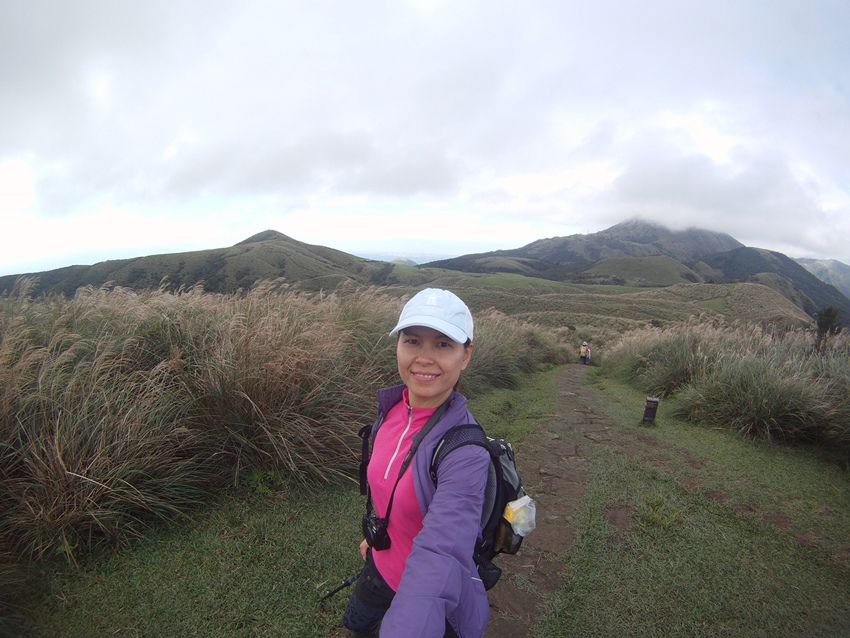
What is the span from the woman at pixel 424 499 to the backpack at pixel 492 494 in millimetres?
35

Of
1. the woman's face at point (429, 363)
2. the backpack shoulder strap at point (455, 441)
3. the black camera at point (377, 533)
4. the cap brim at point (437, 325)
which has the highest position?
the cap brim at point (437, 325)

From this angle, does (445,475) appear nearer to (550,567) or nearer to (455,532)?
(455,532)

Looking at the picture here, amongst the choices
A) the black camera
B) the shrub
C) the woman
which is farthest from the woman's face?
the shrub

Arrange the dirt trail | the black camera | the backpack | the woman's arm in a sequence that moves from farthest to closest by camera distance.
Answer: the dirt trail → the black camera → the backpack → the woman's arm

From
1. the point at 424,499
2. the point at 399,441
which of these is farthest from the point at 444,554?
the point at 399,441

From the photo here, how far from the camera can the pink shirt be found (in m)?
1.47

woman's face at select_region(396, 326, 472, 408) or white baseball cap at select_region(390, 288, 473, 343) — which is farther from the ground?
white baseball cap at select_region(390, 288, 473, 343)

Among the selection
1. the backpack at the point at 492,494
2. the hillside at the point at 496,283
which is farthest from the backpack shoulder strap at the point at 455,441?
the hillside at the point at 496,283

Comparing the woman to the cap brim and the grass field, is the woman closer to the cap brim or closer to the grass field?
the cap brim

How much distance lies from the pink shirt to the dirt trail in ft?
Result: 3.67

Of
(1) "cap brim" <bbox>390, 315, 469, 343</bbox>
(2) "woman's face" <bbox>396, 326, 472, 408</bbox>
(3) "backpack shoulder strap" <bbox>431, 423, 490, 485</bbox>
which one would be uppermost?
(1) "cap brim" <bbox>390, 315, 469, 343</bbox>

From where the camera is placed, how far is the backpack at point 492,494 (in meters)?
1.40

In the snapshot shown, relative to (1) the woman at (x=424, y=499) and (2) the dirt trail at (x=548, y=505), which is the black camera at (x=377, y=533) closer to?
(1) the woman at (x=424, y=499)

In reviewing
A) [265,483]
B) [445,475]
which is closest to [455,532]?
[445,475]
